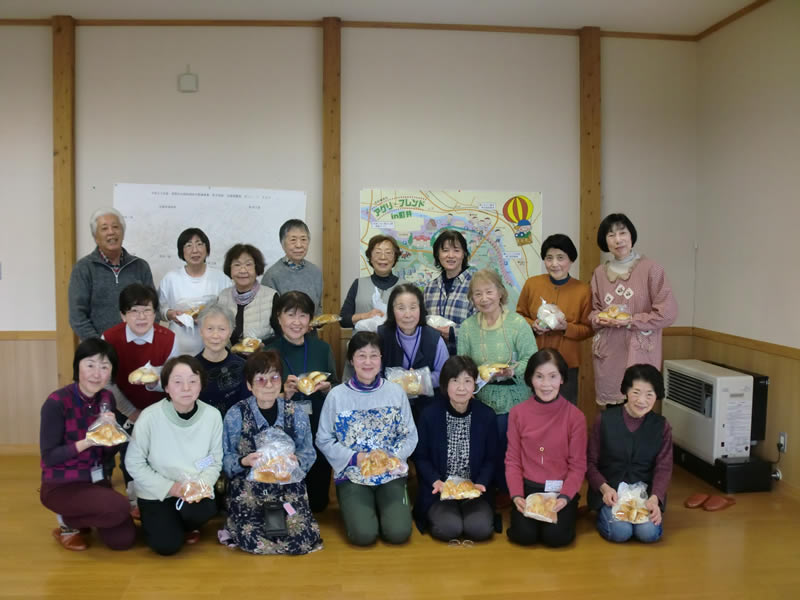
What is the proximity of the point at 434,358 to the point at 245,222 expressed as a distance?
1997mm

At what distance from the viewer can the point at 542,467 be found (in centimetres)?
320

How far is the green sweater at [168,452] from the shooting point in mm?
2984

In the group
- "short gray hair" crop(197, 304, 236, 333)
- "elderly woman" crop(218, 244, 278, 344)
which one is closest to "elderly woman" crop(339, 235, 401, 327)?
"elderly woman" crop(218, 244, 278, 344)

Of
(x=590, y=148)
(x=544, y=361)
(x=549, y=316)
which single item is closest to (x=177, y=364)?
(x=544, y=361)

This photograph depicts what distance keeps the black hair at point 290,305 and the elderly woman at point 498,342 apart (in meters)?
0.88

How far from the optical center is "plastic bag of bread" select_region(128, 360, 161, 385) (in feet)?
10.3

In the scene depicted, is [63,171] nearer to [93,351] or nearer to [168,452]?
[93,351]

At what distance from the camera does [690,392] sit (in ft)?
14.2

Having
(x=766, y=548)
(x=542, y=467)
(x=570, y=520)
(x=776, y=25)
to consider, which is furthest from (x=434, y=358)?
(x=776, y=25)

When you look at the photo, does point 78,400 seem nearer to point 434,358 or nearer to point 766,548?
point 434,358

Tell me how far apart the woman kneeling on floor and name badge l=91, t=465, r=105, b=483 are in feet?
8.07

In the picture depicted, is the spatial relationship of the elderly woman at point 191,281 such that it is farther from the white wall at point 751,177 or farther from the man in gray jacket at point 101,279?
the white wall at point 751,177

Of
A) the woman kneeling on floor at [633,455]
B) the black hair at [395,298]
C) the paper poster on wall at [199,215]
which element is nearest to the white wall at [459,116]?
the paper poster on wall at [199,215]

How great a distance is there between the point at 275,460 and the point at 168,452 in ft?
1.67
